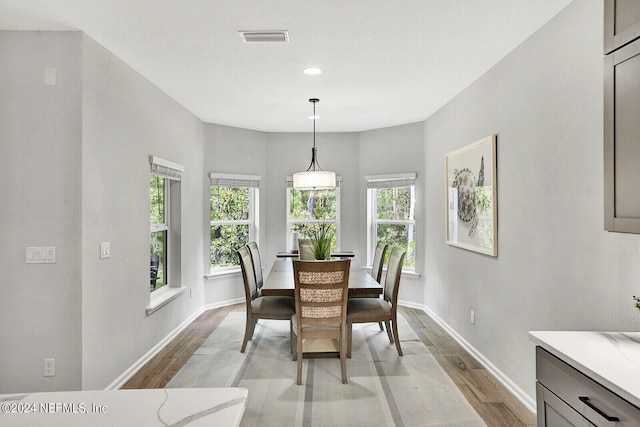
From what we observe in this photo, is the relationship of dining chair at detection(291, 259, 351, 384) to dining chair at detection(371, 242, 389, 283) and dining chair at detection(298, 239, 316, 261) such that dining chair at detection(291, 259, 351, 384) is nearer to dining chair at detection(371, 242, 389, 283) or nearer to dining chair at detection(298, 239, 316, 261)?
dining chair at detection(371, 242, 389, 283)

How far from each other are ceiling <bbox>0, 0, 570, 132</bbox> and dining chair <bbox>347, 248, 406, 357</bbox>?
1.69 meters

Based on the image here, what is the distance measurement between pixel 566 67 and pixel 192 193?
4138 millimetres

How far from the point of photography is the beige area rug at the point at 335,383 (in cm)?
271

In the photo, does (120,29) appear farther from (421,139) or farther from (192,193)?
(421,139)

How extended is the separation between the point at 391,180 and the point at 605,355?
4.54 meters

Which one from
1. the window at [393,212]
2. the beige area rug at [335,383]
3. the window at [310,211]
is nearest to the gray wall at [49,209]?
the beige area rug at [335,383]

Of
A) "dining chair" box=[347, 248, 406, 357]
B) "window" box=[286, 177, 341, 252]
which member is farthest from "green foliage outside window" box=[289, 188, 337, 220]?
"dining chair" box=[347, 248, 406, 357]

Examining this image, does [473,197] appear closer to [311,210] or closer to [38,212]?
[311,210]

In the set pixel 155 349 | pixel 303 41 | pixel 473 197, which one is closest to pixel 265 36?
pixel 303 41

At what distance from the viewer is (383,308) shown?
3748 mm

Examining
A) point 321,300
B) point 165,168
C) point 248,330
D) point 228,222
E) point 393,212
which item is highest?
point 165,168

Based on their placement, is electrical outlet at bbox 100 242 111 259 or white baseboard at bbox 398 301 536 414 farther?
electrical outlet at bbox 100 242 111 259

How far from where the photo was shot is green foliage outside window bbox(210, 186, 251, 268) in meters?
5.83

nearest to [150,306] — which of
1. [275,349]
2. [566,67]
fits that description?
[275,349]
